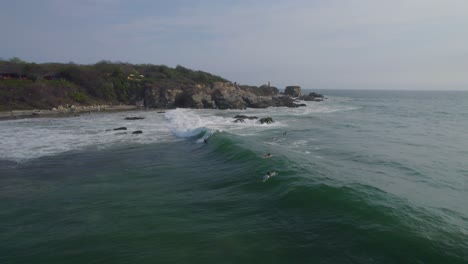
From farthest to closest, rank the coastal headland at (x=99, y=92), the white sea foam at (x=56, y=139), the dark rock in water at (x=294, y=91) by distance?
1. the dark rock in water at (x=294, y=91)
2. the coastal headland at (x=99, y=92)
3. the white sea foam at (x=56, y=139)

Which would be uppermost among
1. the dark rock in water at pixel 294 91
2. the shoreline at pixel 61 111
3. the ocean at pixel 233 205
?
the dark rock in water at pixel 294 91

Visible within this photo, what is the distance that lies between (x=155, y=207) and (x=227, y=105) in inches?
2046

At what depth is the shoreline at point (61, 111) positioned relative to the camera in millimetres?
43625

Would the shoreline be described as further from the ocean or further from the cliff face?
the ocean

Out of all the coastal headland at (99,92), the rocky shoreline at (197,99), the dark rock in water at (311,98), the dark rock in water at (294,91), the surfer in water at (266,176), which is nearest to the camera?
the surfer in water at (266,176)

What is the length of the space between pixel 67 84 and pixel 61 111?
37.8 feet

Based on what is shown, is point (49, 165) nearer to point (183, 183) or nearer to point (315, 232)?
point (183, 183)

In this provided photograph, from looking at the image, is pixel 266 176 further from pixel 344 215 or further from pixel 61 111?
pixel 61 111

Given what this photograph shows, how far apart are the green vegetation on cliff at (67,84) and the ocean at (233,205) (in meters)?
36.7

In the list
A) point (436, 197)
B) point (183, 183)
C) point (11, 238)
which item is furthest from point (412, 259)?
point (11, 238)

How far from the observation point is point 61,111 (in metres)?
51.1

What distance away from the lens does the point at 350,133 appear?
92.9 feet

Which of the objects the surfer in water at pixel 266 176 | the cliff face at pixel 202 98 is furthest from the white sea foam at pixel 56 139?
the cliff face at pixel 202 98

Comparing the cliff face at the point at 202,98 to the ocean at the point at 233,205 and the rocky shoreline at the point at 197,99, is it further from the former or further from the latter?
the ocean at the point at 233,205
